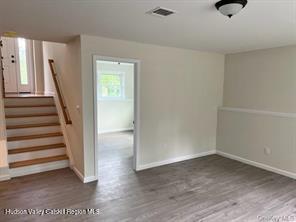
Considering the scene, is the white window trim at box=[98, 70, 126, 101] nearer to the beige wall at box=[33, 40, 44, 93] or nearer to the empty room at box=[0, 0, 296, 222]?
the beige wall at box=[33, 40, 44, 93]

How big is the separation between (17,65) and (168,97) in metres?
4.97

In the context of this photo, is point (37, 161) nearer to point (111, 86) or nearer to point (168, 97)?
point (168, 97)

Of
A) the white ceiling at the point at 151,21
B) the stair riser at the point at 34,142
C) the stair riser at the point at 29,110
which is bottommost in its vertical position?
the stair riser at the point at 34,142

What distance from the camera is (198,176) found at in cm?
365

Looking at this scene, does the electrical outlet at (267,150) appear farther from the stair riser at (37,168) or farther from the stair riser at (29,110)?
the stair riser at (29,110)

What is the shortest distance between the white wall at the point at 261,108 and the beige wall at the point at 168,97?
304mm

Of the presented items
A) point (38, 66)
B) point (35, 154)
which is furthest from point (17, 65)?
point (35, 154)

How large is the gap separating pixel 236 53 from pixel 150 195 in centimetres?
343

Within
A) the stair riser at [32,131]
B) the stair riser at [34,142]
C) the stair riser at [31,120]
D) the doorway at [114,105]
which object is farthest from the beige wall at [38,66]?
the stair riser at [34,142]

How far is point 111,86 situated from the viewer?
7344 mm

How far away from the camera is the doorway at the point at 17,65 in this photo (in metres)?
6.12

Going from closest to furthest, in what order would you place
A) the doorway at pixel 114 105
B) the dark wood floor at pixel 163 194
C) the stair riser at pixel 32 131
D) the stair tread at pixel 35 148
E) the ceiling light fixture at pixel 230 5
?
the ceiling light fixture at pixel 230 5
the dark wood floor at pixel 163 194
the stair tread at pixel 35 148
the stair riser at pixel 32 131
the doorway at pixel 114 105

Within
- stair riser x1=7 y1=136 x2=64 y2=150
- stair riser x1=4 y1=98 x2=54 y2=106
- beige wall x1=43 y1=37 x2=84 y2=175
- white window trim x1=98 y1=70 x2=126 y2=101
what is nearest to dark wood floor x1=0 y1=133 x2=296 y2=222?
beige wall x1=43 y1=37 x2=84 y2=175

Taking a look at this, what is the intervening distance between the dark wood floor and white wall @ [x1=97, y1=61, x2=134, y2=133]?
11.0 ft
